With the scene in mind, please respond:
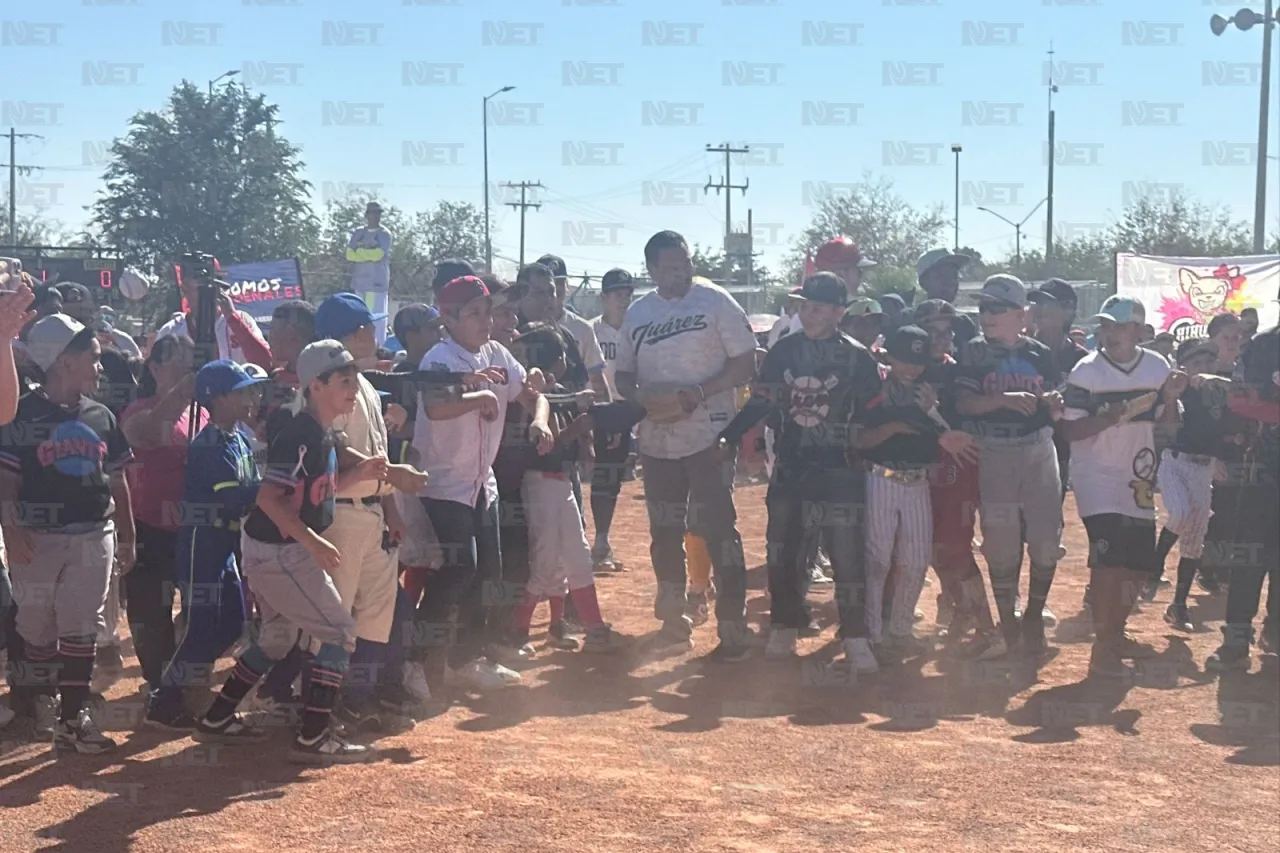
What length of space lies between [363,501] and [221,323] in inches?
124

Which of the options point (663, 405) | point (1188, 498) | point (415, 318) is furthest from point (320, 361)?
point (1188, 498)

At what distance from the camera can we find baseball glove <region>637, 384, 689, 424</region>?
8070mm

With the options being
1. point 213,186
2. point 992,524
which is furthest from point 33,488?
point 213,186

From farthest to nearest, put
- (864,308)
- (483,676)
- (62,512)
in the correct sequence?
(864,308) → (483,676) → (62,512)

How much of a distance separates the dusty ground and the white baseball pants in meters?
1.84

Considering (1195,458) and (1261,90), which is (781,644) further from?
(1261,90)

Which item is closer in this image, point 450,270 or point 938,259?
point 450,270

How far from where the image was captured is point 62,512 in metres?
6.14

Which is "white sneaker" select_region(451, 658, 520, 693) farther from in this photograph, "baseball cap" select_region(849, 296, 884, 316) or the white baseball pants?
the white baseball pants

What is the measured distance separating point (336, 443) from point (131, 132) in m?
39.1

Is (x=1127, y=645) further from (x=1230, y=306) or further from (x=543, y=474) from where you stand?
(x=1230, y=306)

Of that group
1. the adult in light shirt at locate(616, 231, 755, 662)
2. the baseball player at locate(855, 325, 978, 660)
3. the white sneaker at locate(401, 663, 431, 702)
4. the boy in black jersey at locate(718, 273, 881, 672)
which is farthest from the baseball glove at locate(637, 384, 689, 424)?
the white sneaker at locate(401, 663, 431, 702)

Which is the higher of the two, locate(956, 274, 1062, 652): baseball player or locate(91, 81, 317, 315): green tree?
locate(91, 81, 317, 315): green tree

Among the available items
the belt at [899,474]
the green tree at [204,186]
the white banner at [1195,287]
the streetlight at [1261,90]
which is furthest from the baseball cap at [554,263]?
the green tree at [204,186]
